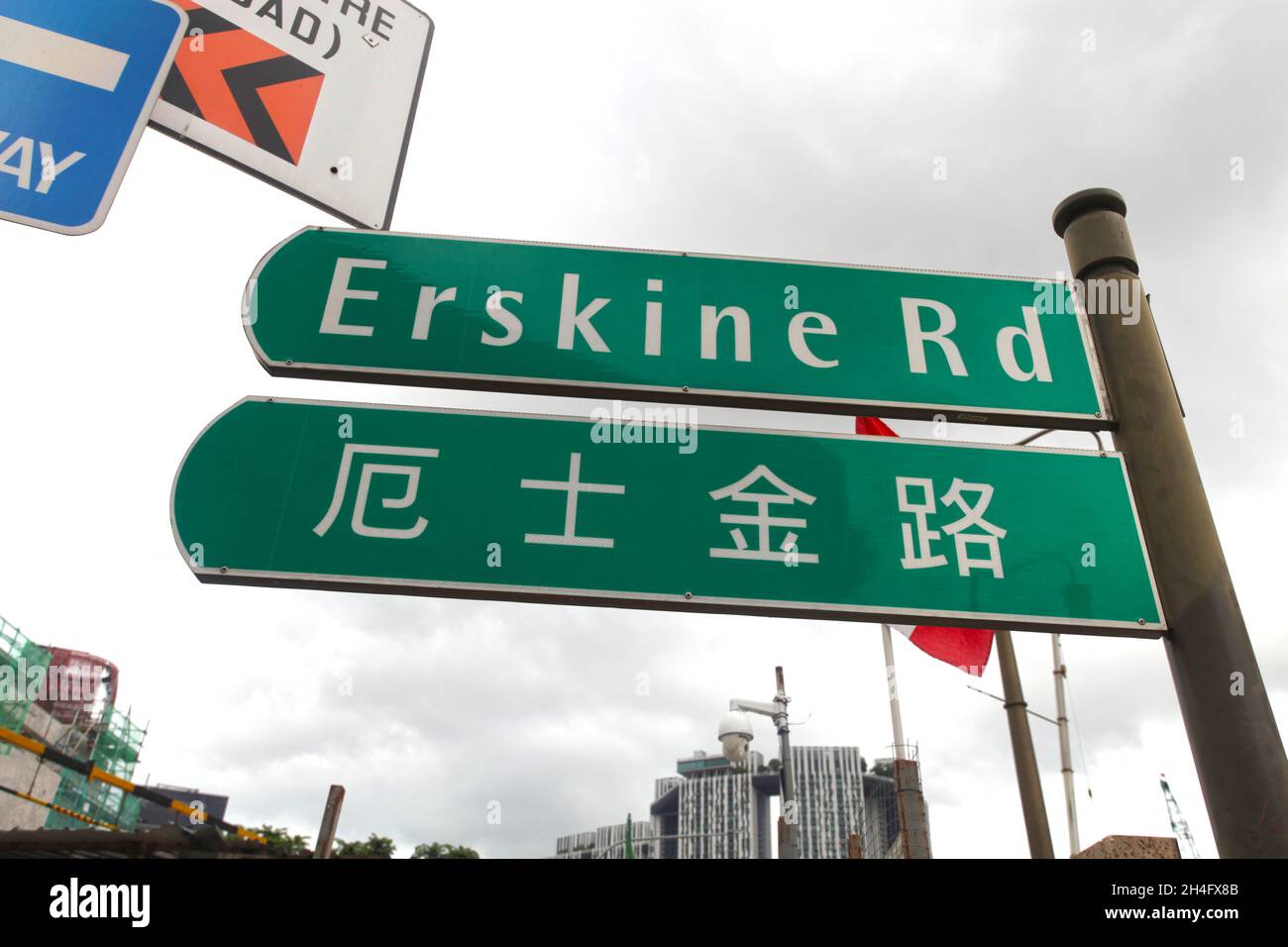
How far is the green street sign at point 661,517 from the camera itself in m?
2.38

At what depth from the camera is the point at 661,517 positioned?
2490 mm

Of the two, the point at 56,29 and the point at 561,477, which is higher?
the point at 56,29

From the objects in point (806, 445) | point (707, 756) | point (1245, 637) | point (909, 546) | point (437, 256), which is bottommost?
point (1245, 637)

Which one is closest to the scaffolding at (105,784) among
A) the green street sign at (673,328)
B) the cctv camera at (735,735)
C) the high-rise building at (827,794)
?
the cctv camera at (735,735)

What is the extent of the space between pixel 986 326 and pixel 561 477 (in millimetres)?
1729

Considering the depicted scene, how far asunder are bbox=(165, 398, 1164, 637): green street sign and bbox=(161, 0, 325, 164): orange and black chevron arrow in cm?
102

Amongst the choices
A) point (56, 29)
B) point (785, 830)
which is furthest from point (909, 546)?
point (785, 830)

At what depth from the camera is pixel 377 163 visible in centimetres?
306

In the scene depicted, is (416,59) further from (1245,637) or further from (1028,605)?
(1245,637)

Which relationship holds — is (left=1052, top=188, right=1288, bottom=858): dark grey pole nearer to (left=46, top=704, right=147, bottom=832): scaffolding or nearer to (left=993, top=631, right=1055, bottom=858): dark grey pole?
(left=993, top=631, right=1055, bottom=858): dark grey pole

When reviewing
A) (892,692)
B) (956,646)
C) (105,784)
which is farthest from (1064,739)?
(105,784)

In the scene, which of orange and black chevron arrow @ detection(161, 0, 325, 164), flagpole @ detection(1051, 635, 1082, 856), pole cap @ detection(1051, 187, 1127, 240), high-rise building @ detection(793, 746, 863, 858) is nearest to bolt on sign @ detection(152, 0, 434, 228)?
orange and black chevron arrow @ detection(161, 0, 325, 164)

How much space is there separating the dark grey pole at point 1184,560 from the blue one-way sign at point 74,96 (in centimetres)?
321

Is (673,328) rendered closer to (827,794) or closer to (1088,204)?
(1088,204)
